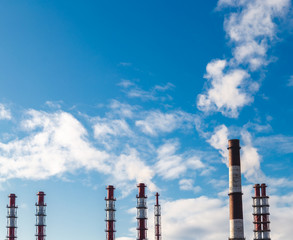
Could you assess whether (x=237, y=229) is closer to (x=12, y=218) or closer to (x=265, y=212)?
(x=265, y=212)

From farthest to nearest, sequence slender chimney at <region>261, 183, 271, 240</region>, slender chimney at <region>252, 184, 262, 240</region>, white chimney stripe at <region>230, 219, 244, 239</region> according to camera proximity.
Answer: slender chimney at <region>252, 184, 262, 240</region> < slender chimney at <region>261, 183, 271, 240</region> < white chimney stripe at <region>230, 219, 244, 239</region>

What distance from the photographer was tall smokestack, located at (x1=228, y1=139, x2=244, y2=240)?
4950cm

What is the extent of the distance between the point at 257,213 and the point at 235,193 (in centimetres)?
1644

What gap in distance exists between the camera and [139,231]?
6097cm

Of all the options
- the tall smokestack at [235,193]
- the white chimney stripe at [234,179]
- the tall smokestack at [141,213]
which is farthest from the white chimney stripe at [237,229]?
the tall smokestack at [141,213]

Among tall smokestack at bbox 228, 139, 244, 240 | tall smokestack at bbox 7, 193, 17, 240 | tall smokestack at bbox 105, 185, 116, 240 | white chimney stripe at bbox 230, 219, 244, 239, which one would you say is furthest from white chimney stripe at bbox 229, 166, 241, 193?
tall smokestack at bbox 7, 193, 17, 240

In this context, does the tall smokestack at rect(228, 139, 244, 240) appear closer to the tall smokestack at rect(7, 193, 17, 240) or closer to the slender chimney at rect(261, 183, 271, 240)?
the slender chimney at rect(261, 183, 271, 240)

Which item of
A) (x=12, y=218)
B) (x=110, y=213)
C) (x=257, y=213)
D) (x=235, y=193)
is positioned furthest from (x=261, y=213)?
(x=12, y=218)

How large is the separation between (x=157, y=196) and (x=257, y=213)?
53.3 ft

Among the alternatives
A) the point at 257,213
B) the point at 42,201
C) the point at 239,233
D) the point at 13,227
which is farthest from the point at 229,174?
the point at 13,227

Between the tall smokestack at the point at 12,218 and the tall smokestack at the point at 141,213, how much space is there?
2033cm

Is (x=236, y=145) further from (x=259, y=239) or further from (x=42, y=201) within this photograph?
(x=42, y=201)

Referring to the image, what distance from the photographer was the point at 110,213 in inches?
2469

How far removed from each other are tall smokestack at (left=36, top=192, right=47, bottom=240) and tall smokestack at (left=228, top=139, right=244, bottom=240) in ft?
96.0
